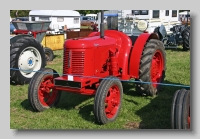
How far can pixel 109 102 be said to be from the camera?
14.9ft

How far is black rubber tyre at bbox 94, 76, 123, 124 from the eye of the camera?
13.9ft

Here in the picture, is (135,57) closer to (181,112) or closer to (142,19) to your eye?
(181,112)

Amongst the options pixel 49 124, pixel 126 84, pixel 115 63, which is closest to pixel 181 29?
pixel 126 84

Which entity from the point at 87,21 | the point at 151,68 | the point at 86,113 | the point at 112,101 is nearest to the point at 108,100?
the point at 112,101

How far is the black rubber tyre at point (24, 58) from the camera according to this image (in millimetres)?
6994

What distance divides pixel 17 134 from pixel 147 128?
204 cm

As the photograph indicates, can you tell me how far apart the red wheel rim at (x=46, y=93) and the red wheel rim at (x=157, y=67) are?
7.22 ft

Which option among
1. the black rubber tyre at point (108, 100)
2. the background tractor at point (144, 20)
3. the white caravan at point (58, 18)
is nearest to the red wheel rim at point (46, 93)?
the black rubber tyre at point (108, 100)

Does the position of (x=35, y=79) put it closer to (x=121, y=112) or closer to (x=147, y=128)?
(x=121, y=112)

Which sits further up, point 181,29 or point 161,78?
point 181,29

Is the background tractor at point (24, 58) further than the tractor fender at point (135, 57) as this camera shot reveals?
Yes

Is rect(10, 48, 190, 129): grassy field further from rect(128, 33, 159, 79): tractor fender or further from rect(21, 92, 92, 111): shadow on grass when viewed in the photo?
rect(128, 33, 159, 79): tractor fender

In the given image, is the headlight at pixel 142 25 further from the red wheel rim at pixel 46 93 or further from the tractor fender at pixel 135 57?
the red wheel rim at pixel 46 93

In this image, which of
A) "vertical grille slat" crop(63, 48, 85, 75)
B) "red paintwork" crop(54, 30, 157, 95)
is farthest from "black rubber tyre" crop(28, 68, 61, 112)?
"vertical grille slat" crop(63, 48, 85, 75)
